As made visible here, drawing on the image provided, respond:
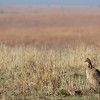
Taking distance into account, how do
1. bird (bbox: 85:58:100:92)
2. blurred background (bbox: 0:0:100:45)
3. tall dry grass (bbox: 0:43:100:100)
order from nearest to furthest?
1. tall dry grass (bbox: 0:43:100:100)
2. bird (bbox: 85:58:100:92)
3. blurred background (bbox: 0:0:100:45)

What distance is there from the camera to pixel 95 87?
925cm

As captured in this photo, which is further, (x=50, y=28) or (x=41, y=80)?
(x=50, y=28)

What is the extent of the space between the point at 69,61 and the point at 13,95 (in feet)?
13.0

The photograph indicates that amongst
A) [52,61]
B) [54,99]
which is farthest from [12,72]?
[54,99]

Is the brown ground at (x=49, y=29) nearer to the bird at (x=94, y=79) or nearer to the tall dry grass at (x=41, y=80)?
the tall dry grass at (x=41, y=80)

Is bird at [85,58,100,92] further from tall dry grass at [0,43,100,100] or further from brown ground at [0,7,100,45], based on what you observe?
brown ground at [0,7,100,45]

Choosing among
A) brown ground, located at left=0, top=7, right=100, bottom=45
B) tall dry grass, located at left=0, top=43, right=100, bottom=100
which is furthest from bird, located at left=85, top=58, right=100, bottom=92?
brown ground, located at left=0, top=7, right=100, bottom=45

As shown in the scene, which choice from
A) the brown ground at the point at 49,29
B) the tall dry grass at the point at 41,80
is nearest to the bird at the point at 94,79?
the tall dry grass at the point at 41,80

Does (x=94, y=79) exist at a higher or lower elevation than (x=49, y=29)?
lower

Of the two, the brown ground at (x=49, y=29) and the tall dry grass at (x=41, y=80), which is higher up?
the brown ground at (x=49, y=29)

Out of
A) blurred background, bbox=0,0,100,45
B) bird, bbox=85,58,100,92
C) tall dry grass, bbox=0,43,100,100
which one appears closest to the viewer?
tall dry grass, bbox=0,43,100,100

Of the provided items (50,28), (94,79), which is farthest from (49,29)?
(94,79)

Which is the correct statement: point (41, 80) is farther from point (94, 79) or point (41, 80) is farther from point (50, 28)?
point (50, 28)

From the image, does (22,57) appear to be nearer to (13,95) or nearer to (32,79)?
(32,79)
